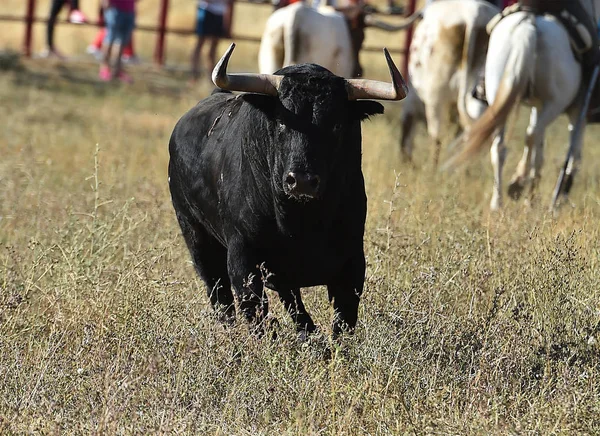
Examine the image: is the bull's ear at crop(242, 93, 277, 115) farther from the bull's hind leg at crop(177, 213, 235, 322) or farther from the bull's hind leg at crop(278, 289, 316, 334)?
the bull's hind leg at crop(177, 213, 235, 322)

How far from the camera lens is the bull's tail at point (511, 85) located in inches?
358

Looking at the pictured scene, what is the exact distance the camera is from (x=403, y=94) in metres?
5.00

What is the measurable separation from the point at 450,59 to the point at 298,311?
Result: 6.23 metres

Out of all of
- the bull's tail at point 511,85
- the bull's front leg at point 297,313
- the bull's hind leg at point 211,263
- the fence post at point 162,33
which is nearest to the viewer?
the bull's front leg at point 297,313

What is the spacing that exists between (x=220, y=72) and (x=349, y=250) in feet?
3.10

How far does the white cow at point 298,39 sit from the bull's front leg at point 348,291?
6331 mm

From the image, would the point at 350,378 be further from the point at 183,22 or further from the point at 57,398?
the point at 183,22

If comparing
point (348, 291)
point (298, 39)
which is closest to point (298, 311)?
point (348, 291)

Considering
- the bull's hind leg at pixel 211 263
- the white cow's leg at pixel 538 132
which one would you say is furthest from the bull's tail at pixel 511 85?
the bull's hind leg at pixel 211 263

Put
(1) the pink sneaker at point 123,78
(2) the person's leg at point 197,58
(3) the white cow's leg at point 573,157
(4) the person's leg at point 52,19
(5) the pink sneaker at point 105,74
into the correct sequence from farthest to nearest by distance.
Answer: (2) the person's leg at point 197,58 → (4) the person's leg at point 52,19 → (1) the pink sneaker at point 123,78 → (5) the pink sneaker at point 105,74 → (3) the white cow's leg at point 573,157

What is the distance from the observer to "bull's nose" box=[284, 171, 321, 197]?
4.79 meters

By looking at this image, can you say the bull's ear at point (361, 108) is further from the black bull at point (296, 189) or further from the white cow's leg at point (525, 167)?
the white cow's leg at point (525, 167)

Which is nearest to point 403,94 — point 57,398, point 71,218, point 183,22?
point 57,398

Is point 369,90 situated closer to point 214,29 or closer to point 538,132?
point 538,132
